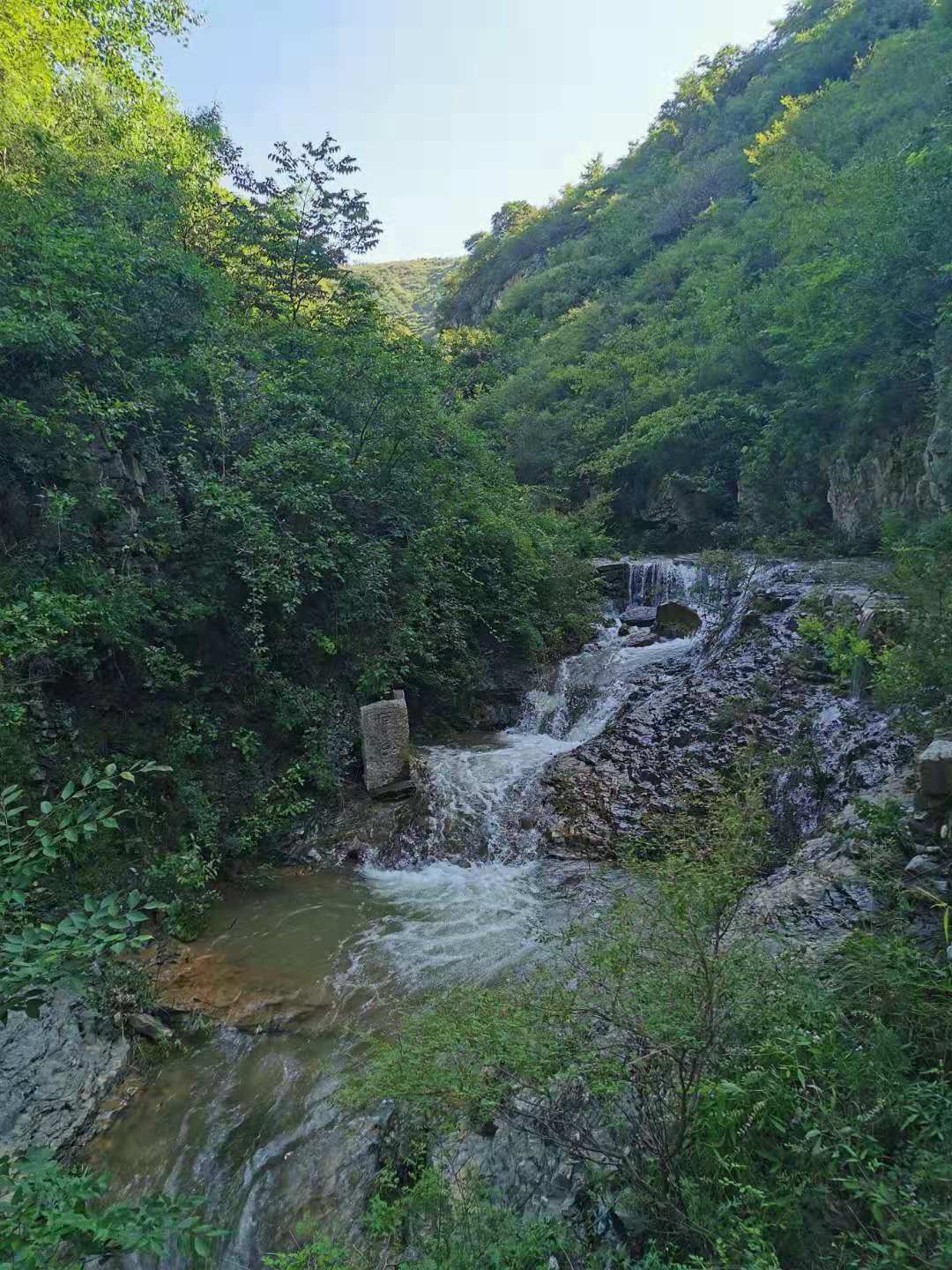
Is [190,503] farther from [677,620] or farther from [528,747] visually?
[677,620]

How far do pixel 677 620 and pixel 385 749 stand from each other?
6.13 meters

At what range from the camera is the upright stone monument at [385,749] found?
7891 millimetres

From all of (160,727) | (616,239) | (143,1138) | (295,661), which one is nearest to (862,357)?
(295,661)

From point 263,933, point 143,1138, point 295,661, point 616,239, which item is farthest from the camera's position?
point 616,239

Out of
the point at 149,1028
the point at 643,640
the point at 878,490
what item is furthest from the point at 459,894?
the point at 878,490

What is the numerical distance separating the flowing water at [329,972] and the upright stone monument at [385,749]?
1.39 ft

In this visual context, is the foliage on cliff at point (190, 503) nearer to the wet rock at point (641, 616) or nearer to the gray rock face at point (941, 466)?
the wet rock at point (641, 616)

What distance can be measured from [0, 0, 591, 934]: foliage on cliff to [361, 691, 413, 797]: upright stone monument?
34 cm

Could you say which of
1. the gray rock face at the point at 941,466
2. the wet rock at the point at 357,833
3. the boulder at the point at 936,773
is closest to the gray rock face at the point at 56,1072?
the wet rock at the point at 357,833

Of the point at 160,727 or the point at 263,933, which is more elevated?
the point at 160,727

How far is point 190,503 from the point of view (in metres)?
7.79

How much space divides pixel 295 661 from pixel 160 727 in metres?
1.97

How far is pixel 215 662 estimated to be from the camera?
7668 millimetres

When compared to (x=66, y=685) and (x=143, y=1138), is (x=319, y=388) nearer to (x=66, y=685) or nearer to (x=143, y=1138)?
(x=66, y=685)
